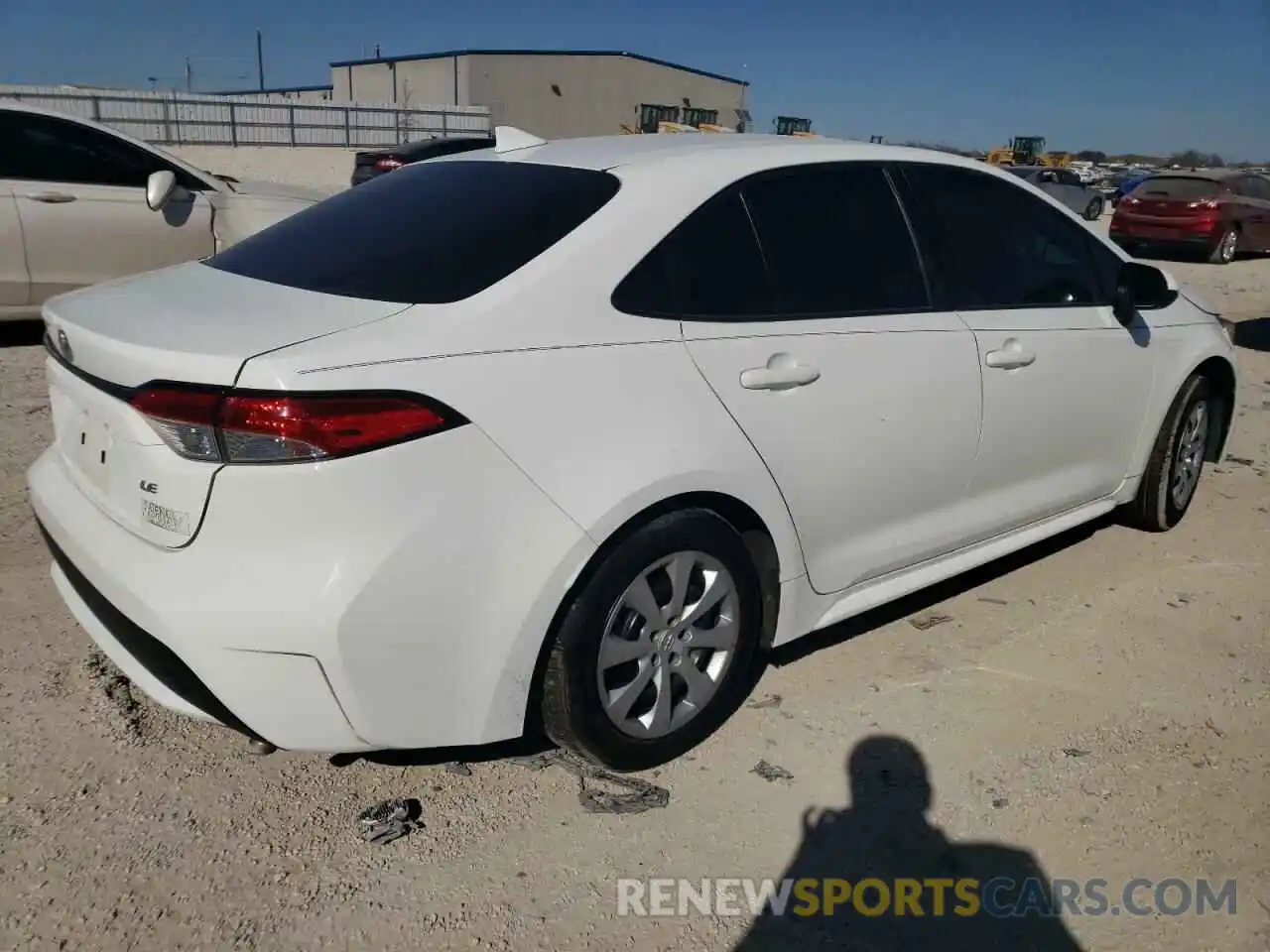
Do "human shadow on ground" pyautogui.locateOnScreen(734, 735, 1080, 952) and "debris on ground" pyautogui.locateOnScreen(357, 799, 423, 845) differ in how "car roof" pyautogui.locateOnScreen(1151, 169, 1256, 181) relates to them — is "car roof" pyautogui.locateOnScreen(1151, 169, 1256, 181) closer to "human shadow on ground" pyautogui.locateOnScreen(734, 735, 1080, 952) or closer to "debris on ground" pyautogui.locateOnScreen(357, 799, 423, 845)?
"human shadow on ground" pyautogui.locateOnScreen(734, 735, 1080, 952)

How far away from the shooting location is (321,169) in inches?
1284

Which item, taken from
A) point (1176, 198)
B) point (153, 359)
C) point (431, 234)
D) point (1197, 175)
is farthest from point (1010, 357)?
point (1197, 175)

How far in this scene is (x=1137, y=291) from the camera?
12.9 ft

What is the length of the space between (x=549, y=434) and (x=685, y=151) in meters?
1.13

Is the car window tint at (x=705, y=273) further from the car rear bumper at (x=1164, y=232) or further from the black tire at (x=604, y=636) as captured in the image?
the car rear bumper at (x=1164, y=232)

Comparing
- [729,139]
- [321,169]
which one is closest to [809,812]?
[729,139]

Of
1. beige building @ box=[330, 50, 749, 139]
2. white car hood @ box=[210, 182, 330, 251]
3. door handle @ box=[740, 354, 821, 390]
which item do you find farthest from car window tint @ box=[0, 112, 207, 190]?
beige building @ box=[330, 50, 749, 139]

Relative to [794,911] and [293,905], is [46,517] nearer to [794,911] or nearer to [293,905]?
[293,905]

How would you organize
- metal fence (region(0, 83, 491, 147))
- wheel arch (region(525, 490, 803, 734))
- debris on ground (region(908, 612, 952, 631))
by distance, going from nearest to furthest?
wheel arch (region(525, 490, 803, 734)), debris on ground (region(908, 612, 952, 631)), metal fence (region(0, 83, 491, 147))

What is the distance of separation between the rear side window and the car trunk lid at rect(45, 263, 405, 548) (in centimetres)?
1754

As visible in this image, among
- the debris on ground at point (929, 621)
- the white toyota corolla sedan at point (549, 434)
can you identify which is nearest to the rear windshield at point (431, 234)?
the white toyota corolla sedan at point (549, 434)

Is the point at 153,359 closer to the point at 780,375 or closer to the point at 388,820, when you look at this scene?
the point at 388,820

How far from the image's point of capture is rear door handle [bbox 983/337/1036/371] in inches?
132

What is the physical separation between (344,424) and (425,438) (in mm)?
166
